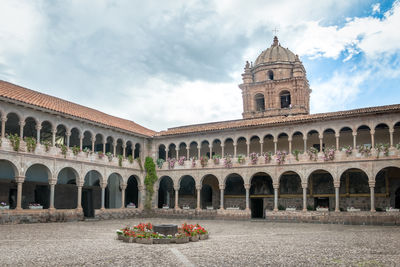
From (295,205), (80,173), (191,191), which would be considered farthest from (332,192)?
(80,173)

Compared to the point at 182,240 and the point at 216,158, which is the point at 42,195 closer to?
the point at 216,158

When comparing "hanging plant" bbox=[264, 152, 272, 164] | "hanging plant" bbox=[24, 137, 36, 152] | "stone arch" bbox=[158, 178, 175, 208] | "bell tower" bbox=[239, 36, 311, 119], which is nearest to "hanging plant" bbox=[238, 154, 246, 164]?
"hanging plant" bbox=[264, 152, 272, 164]

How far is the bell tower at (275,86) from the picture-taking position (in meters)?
36.4

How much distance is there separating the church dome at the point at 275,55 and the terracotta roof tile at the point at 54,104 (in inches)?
550

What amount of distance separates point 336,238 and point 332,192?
40.7 ft

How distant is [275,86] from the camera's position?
37.2 meters

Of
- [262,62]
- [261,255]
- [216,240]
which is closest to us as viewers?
[261,255]

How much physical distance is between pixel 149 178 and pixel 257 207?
887cm

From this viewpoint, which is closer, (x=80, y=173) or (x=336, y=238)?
(x=336, y=238)

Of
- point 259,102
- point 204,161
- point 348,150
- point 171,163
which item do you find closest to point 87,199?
point 171,163

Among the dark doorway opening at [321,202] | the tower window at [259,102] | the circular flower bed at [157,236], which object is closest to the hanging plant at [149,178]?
the dark doorway opening at [321,202]

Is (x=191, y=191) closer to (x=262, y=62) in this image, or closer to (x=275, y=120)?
(x=275, y=120)

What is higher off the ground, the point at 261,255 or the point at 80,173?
the point at 80,173

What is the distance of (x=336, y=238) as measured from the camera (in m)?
16.1
